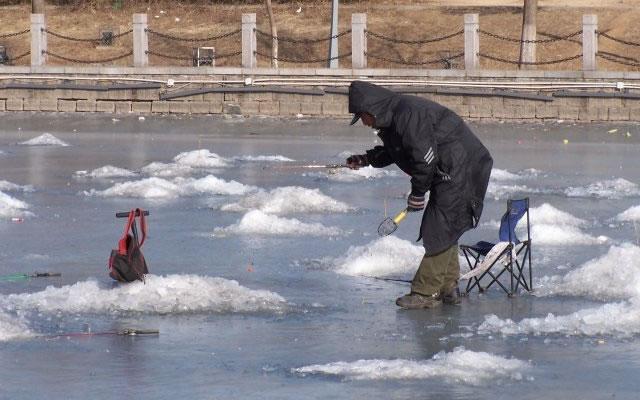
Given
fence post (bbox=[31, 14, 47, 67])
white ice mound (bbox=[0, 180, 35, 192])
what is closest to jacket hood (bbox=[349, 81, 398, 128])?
white ice mound (bbox=[0, 180, 35, 192])

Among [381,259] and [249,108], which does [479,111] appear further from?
[381,259]

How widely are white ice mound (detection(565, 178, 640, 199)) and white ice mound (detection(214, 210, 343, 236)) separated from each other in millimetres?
3994

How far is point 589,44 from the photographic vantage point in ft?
94.1

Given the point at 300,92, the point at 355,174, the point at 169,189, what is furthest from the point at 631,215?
the point at 300,92

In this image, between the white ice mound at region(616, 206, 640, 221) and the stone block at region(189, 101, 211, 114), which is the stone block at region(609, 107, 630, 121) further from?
the white ice mound at region(616, 206, 640, 221)

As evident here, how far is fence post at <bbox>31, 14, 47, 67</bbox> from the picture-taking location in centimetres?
3199

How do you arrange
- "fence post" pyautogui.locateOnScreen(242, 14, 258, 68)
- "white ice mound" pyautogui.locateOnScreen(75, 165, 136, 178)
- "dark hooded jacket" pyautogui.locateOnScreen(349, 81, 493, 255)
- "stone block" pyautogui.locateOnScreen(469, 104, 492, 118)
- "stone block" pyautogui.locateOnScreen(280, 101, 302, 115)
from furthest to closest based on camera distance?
"fence post" pyautogui.locateOnScreen(242, 14, 258, 68) → "stone block" pyautogui.locateOnScreen(280, 101, 302, 115) → "stone block" pyautogui.locateOnScreen(469, 104, 492, 118) → "white ice mound" pyautogui.locateOnScreen(75, 165, 136, 178) → "dark hooded jacket" pyautogui.locateOnScreen(349, 81, 493, 255)

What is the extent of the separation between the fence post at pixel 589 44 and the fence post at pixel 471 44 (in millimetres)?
2209

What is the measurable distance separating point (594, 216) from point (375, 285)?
446 centimetres

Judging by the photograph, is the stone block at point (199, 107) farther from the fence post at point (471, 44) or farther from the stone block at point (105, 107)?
the fence post at point (471, 44)

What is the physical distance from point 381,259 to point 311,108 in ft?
59.2

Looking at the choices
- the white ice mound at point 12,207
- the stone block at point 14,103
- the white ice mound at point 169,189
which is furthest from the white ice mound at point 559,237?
the stone block at point 14,103

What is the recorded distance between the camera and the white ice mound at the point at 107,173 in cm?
1755

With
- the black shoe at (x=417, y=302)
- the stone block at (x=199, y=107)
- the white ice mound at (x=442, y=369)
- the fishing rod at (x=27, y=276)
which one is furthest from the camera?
the stone block at (x=199, y=107)
